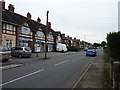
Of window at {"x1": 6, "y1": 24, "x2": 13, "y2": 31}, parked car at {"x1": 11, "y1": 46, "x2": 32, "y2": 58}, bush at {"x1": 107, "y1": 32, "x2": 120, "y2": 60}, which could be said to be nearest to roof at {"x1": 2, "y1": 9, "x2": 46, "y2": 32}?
window at {"x1": 6, "y1": 24, "x2": 13, "y2": 31}

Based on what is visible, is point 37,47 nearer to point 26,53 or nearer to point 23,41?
point 23,41

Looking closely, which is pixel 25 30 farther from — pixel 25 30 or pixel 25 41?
pixel 25 41

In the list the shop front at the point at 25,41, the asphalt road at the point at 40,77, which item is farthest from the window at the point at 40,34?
the asphalt road at the point at 40,77

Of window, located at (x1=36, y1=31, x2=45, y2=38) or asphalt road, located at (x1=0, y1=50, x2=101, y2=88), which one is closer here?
asphalt road, located at (x1=0, y1=50, x2=101, y2=88)

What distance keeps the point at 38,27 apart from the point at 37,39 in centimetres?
354

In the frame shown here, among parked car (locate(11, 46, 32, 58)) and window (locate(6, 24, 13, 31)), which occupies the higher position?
window (locate(6, 24, 13, 31))

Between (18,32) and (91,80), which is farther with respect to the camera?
(18,32)

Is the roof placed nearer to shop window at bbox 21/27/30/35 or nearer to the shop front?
shop window at bbox 21/27/30/35

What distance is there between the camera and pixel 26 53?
25172 millimetres

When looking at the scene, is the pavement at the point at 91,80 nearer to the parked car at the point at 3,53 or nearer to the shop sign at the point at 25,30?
the parked car at the point at 3,53

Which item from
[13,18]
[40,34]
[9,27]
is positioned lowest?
[40,34]

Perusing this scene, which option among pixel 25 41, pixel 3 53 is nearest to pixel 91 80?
pixel 3 53

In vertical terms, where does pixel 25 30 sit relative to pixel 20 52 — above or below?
above

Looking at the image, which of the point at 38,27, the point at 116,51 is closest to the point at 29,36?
the point at 38,27
